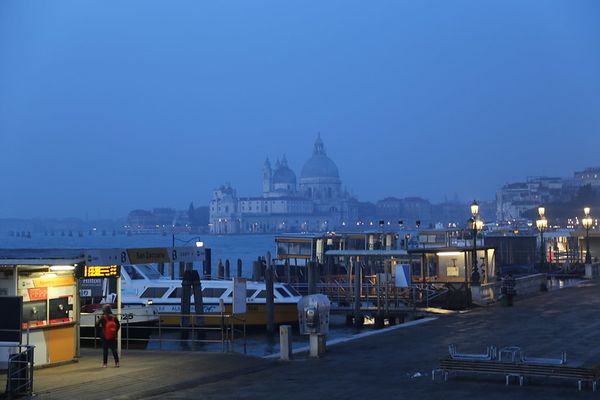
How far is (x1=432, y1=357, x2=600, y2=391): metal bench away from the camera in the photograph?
17828mm

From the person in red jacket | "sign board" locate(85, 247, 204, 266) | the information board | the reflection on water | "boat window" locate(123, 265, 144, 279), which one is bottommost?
the reflection on water

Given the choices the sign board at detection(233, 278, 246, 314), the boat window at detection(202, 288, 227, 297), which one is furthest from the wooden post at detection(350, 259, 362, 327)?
the sign board at detection(233, 278, 246, 314)

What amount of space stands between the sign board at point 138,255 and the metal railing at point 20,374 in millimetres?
4339

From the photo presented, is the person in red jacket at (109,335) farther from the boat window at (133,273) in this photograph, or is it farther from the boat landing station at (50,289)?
the boat window at (133,273)

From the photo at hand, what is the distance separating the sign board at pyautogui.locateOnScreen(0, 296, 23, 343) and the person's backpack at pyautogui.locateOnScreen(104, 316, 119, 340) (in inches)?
106

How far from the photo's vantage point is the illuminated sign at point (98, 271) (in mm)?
22078

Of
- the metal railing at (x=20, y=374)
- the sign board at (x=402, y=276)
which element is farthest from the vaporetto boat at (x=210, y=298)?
the metal railing at (x=20, y=374)

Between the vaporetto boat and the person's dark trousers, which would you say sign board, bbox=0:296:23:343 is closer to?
the person's dark trousers

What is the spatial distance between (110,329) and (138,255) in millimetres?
2890

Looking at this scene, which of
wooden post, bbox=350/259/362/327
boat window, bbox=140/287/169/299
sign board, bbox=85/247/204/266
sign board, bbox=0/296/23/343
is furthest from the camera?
boat window, bbox=140/287/169/299

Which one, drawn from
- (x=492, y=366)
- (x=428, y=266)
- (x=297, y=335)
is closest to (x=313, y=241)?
(x=428, y=266)

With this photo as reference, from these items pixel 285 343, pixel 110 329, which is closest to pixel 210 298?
pixel 285 343

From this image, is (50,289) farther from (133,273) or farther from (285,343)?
(133,273)

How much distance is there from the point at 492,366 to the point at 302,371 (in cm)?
428
